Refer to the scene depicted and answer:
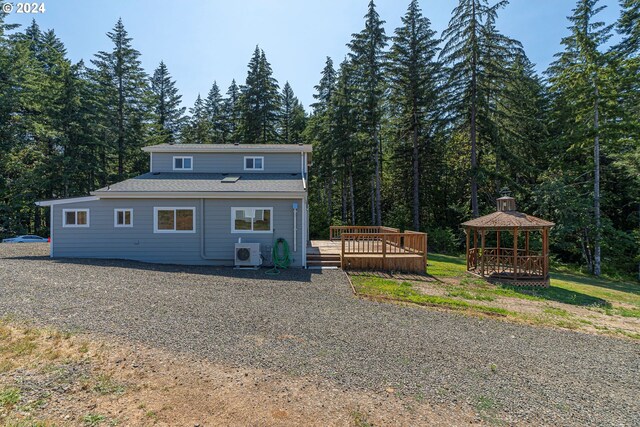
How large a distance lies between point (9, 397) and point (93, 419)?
1.03 metres

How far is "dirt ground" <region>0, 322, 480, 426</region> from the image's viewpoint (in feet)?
9.02

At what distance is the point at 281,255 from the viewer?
10.9m

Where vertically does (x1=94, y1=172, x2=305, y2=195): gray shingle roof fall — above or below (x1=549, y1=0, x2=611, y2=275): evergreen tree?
below

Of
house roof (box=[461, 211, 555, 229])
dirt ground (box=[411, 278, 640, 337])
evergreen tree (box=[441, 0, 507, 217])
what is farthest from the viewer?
evergreen tree (box=[441, 0, 507, 217])

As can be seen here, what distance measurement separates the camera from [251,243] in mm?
10602

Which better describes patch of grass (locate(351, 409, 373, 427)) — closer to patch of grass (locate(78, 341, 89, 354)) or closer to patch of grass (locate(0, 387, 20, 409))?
patch of grass (locate(0, 387, 20, 409))

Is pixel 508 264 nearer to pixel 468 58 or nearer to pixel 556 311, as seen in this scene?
pixel 556 311

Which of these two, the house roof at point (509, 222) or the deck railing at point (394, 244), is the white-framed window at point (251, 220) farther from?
the house roof at point (509, 222)

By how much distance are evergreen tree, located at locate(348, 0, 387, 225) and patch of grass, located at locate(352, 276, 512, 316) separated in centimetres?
1094

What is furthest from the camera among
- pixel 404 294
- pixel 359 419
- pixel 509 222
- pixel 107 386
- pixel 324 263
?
pixel 324 263

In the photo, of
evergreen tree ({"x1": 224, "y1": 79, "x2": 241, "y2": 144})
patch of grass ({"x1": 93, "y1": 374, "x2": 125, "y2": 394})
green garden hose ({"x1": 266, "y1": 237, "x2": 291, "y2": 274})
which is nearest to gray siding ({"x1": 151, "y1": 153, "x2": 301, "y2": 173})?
green garden hose ({"x1": 266, "y1": 237, "x2": 291, "y2": 274})

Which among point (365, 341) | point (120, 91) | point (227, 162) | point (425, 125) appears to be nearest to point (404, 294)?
point (365, 341)

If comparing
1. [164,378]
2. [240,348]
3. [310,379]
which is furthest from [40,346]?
[310,379]

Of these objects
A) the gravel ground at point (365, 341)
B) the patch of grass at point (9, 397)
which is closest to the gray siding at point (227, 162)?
the gravel ground at point (365, 341)
